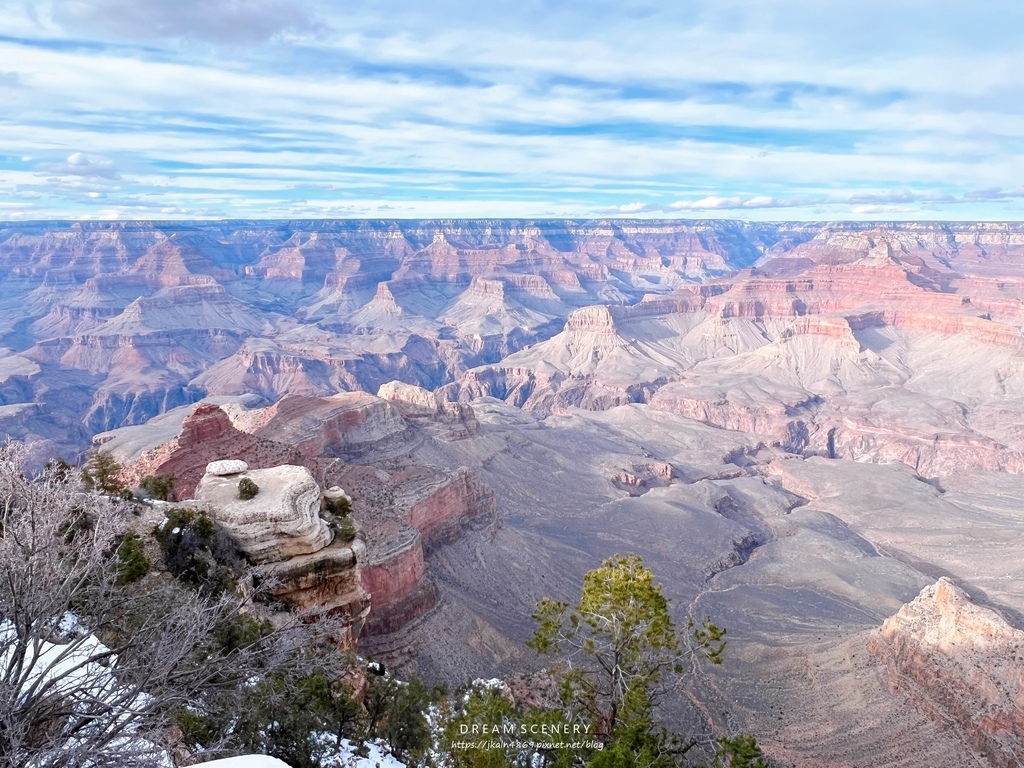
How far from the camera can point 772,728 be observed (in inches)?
1320

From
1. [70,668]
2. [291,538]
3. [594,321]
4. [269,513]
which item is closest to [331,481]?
[291,538]

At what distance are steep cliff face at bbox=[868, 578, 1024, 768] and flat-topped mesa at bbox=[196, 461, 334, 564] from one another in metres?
30.6

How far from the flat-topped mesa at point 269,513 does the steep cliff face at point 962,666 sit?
3065 cm

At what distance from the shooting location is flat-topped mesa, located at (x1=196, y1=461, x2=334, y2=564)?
2427cm

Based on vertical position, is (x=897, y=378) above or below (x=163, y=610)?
below

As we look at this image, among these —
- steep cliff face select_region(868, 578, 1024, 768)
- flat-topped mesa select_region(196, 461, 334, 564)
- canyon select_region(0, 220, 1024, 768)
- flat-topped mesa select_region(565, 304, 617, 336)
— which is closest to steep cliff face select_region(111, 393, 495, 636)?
flat-topped mesa select_region(196, 461, 334, 564)

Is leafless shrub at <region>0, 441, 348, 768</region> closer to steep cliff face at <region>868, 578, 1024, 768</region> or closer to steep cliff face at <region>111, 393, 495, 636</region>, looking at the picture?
steep cliff face at <region>111, 393, 495, 636</region>

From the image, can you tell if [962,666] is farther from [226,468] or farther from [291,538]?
[226,468]

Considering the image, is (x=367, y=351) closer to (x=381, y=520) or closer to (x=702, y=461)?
(x=702, y=461)

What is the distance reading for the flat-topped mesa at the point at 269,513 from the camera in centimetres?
2427

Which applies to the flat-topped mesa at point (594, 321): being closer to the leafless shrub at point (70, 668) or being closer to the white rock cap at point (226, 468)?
the white rock cap at point (226, 468)

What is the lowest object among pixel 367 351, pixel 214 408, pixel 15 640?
pixel 367 351

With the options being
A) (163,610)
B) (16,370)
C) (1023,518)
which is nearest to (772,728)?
(163,610)

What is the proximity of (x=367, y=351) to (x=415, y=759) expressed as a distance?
179771mm
